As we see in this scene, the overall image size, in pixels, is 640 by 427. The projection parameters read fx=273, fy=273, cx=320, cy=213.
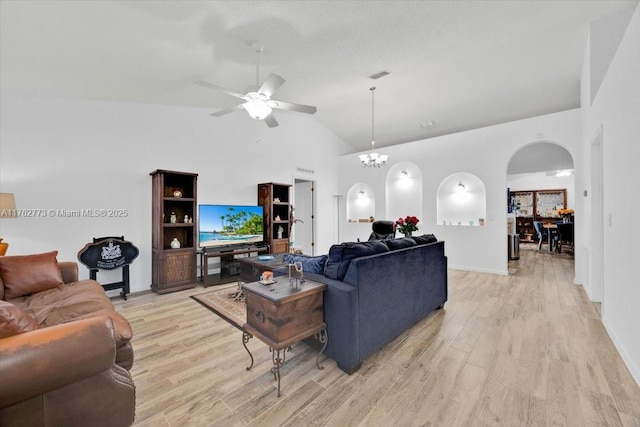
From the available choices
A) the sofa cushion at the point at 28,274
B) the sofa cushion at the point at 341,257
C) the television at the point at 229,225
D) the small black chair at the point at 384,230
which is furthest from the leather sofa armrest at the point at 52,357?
the small black chair at the point at 384,230

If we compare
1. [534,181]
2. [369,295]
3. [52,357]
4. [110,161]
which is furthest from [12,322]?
[534,181]

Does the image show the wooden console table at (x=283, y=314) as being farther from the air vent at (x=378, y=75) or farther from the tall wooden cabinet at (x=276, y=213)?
the air vent at (x=378, y=75)

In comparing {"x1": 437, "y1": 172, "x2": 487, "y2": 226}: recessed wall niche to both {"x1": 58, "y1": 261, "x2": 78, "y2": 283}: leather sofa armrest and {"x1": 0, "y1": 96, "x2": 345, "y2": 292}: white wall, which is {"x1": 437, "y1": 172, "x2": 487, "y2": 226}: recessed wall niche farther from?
{"x1": 58, "y1": 261, "x2": 78, "y2": 283}: leather sofa armrest

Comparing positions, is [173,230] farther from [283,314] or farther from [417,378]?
[417,378]

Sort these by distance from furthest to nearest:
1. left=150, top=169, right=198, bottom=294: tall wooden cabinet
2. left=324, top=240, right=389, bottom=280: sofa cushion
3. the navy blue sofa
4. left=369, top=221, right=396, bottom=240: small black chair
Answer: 1. left=369, top=221, right=396, bottom=240: small black chair
2. left=150, top=169, right=198, bottom=294: tall wooden cabinet
3. left=324, top=240, right=389, bottom=280: sofa cushion
4. the navy blue sofa

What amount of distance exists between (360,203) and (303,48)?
490cm

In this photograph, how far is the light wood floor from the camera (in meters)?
1.68

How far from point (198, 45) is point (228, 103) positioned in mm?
1774

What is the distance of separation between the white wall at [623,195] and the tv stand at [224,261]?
4.72m

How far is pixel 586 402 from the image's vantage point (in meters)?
1.76

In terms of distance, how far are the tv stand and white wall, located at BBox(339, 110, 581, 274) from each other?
399cm

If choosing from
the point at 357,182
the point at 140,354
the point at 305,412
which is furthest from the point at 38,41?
the point at 357,182

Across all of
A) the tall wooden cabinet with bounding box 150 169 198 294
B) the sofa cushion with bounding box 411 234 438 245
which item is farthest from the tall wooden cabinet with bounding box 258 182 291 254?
the sofa cushion with bounding box 411 234 438 245

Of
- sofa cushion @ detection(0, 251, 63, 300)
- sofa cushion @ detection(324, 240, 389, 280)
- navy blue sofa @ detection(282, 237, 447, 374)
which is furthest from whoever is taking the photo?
sofa cushion @ detection(0, 251, 63, 300)
